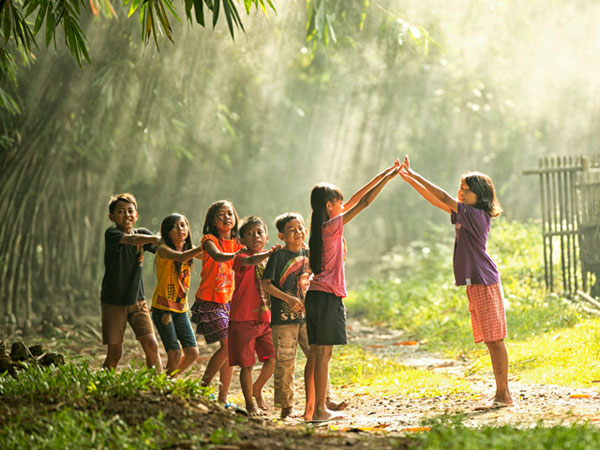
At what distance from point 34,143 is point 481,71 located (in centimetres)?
1290

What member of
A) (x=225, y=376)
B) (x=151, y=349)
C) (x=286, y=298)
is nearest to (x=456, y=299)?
(x=225, y=376)

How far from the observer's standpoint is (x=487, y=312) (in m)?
5.62

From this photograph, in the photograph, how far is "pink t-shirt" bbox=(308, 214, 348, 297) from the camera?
5383mm

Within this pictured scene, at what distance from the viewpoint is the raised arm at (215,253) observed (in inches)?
222

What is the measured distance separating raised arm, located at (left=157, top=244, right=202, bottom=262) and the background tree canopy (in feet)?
14.6

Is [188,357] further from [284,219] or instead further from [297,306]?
[284,219]

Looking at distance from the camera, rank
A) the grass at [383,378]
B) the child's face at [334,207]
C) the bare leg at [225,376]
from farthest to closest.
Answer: the grass at [383,378] < the bare leg at [225,376] < the child's face at [334,207]

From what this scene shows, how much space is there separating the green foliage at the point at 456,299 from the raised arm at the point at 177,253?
4049 mm

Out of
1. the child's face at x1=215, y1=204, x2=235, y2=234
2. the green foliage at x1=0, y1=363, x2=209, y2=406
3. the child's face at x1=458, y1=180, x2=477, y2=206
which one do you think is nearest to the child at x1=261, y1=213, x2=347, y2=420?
the child's face at x1=215, y1=204, x2=235, y2=234

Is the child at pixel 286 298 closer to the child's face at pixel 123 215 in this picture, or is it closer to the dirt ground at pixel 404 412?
the dirt ground at pixel 404 412

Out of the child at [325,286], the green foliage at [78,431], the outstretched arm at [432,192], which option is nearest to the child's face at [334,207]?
the child at [325,286]

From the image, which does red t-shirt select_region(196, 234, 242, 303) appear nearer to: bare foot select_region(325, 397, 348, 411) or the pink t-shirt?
the pink t-shirt

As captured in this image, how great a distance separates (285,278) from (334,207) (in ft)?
2.00

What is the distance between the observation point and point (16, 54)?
10.7 metres
